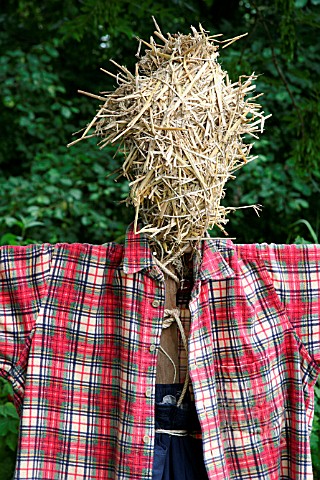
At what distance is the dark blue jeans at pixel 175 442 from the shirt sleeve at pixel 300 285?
14.0 inches

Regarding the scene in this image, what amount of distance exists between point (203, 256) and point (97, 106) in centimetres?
256

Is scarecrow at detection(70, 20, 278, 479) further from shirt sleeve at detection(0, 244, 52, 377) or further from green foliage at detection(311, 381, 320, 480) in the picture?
green foliage at detection(311, 381, 320, 480)

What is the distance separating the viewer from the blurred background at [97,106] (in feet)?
12.5

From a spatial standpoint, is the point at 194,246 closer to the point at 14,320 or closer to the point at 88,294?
the point at 88,294

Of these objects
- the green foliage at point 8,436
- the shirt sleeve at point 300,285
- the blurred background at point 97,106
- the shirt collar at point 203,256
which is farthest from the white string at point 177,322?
the blurred background at point 97,106

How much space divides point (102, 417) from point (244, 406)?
0.36 metres

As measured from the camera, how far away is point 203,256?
1.75m

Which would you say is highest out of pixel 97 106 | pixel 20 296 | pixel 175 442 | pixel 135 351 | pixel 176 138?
pixel 97 106

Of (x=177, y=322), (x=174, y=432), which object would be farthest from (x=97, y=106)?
(x=174, y=432)

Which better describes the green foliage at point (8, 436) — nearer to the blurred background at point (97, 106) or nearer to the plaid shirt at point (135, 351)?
the plaid shirt at point (135, 351)

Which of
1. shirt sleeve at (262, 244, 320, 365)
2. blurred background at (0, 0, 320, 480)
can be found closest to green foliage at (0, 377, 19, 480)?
shirt sleeve at (262, 244, 320, 365)

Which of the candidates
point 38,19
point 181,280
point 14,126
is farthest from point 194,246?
point 38,19

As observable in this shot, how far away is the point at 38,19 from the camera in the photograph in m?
4.66

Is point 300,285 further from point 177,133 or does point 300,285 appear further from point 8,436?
point 8,436
